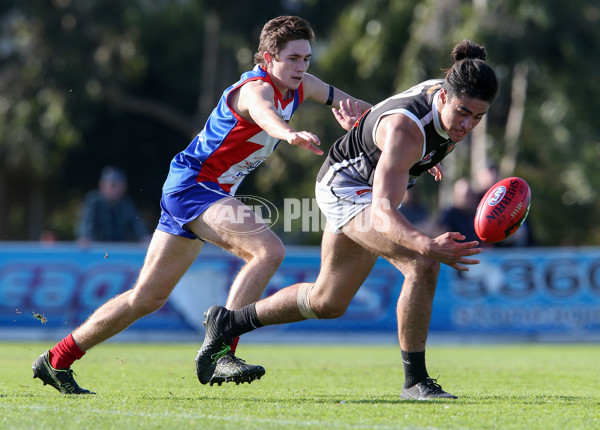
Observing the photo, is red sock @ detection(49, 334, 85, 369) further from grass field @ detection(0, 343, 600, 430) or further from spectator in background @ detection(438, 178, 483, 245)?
spectator in background @ detection(438, 178, 483, 245)

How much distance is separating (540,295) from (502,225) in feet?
26.1

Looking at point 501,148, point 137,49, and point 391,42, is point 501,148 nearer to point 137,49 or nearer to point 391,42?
point 391,42

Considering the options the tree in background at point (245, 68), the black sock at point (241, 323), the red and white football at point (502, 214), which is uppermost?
the tree in background at point (245, 68)

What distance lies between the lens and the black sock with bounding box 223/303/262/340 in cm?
577

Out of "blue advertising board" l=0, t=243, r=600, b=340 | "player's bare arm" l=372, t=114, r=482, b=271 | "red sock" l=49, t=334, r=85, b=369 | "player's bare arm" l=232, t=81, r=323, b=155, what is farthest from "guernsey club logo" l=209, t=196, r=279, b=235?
"blue advertising board" l=0, t=243, r=600, b=340

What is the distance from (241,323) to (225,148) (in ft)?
3.82

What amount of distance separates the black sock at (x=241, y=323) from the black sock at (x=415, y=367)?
3.16 feet

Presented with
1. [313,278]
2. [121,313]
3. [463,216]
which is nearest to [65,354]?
[121,313]

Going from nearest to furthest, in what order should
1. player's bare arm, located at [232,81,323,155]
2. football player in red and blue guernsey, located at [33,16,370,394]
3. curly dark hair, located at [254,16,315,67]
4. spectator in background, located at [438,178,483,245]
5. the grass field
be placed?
the grass field → player's bare arm, located at [232,81,323,155] → football player in red and blue guernsey, located at [33,16,370,394] → curly dark hair, located at [254,16,315,67] → spectator in background, located at [438,178,483,245]

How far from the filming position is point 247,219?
228 inches

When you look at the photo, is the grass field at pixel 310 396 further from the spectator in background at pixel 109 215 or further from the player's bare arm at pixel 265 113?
the spectator in background at pixel 109 215

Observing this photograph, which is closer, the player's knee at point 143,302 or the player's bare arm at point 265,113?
the player's bare arm at point 265,113

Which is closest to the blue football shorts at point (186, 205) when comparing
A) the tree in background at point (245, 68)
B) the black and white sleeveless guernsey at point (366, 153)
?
the black and white sleeveless guernsey at point (366, 153)

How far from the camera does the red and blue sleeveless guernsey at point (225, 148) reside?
6.04 meters
